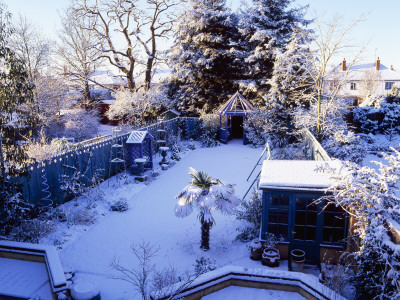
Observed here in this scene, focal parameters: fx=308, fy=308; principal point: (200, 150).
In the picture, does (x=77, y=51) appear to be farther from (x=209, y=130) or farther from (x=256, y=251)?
(x=256, y=251)

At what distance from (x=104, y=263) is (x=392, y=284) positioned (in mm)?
5754

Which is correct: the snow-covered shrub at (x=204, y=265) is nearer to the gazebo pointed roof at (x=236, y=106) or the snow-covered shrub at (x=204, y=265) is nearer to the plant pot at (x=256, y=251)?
the plant pot at (x=256, y=251)

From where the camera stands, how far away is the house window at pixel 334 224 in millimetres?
6844

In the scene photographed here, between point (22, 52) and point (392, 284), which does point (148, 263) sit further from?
point (22, 52)

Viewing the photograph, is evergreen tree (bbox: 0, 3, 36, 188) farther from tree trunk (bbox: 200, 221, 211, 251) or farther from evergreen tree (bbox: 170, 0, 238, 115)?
evergreen tree (bbox: 170, 0, 238, 115)

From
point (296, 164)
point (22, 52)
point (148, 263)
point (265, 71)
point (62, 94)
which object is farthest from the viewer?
point (62, 94)

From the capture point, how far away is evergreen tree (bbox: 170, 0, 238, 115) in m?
23.3

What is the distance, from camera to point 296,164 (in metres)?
8.14

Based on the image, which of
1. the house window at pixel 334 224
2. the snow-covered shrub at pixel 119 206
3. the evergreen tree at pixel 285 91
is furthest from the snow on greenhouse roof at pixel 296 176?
the evergreen tree at pixel 285 91

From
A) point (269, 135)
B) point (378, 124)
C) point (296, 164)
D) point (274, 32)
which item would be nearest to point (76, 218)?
point (296, 164)

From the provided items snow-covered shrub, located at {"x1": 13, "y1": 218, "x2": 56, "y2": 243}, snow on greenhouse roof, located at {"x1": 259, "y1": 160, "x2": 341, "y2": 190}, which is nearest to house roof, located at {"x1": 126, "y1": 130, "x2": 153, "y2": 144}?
snow-covered shrub, located at {"x1": 13, "y1": 218, "x2": 56, "y2": 243}

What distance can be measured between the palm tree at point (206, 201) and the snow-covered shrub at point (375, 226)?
2.48 meters

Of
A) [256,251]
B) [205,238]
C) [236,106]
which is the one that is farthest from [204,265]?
[236,106]

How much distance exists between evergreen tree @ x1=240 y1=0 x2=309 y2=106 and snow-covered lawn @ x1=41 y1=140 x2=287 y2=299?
12358 millimetres
